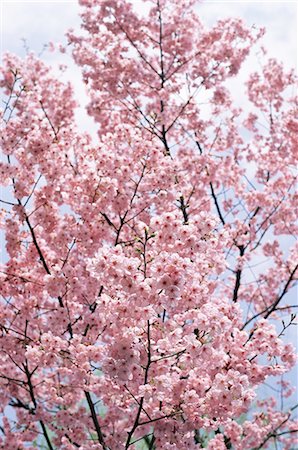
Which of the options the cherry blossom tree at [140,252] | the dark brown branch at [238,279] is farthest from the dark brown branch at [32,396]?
the dark brown branch at [238,279]

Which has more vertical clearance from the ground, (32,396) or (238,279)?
(238,279)

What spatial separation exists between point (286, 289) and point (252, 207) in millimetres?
2264

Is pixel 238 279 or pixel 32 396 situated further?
pixel 238 279

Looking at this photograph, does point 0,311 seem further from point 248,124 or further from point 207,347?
point 248,124

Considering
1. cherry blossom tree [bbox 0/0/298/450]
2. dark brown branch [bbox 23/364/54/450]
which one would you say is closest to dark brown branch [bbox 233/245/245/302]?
cherry blossom tree [bbox 0/0/298/450]

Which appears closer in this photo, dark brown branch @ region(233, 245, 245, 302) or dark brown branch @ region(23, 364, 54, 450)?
dark brown branch @ region(23, 364, 54, 450)

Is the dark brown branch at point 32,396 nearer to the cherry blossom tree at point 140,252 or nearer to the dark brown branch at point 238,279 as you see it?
the cherry blossom tree at point 140,252

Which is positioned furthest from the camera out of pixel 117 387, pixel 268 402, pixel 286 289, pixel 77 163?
pixel 268 402

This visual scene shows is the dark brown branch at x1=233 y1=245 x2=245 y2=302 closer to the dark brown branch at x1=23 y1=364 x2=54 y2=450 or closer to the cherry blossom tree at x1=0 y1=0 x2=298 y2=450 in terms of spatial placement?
the cherry blossom tree at x1=0 y1=0 x2=298 y2=450

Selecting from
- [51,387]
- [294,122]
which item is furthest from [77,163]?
[294,122]

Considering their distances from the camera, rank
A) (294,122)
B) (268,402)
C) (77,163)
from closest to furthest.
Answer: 1. (77,163)
2. (294,122)
3. (268,402)

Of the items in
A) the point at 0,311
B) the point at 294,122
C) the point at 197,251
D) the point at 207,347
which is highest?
the point at 294,122

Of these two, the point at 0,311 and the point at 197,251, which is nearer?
the point at 197,251

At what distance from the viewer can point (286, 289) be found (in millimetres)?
9648
